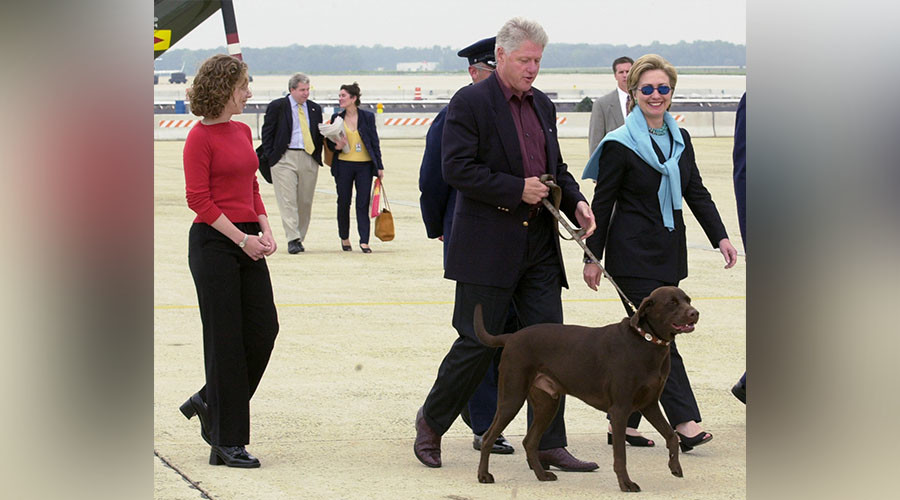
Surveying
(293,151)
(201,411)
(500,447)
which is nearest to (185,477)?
(201,411)

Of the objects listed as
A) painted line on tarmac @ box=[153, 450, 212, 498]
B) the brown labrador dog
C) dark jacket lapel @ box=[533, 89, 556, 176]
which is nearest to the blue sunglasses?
dark jacket lapel @ box=[533, 89, 556, 176]

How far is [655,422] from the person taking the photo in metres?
5.35

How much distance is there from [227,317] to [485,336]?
109 centimetres

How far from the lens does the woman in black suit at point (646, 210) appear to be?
596cm

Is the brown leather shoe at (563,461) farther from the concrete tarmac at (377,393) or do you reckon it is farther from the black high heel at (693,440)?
the black high heel at (693,440)

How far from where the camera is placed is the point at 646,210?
6.01m

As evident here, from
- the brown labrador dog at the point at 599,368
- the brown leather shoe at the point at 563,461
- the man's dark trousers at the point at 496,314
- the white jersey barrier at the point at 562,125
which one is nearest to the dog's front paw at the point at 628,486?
the brown labrador dog at the point at 599,368

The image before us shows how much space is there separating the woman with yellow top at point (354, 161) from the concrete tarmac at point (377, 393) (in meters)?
0.32

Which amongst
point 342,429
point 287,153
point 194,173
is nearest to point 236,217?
point 194,173

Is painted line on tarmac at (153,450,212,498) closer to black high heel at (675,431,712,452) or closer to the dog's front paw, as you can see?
the dog's front paw

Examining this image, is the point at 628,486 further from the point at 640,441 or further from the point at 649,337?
the point at 640,441

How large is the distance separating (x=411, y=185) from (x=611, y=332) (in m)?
16.8

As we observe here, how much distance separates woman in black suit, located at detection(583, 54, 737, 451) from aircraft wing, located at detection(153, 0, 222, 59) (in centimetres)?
1206
